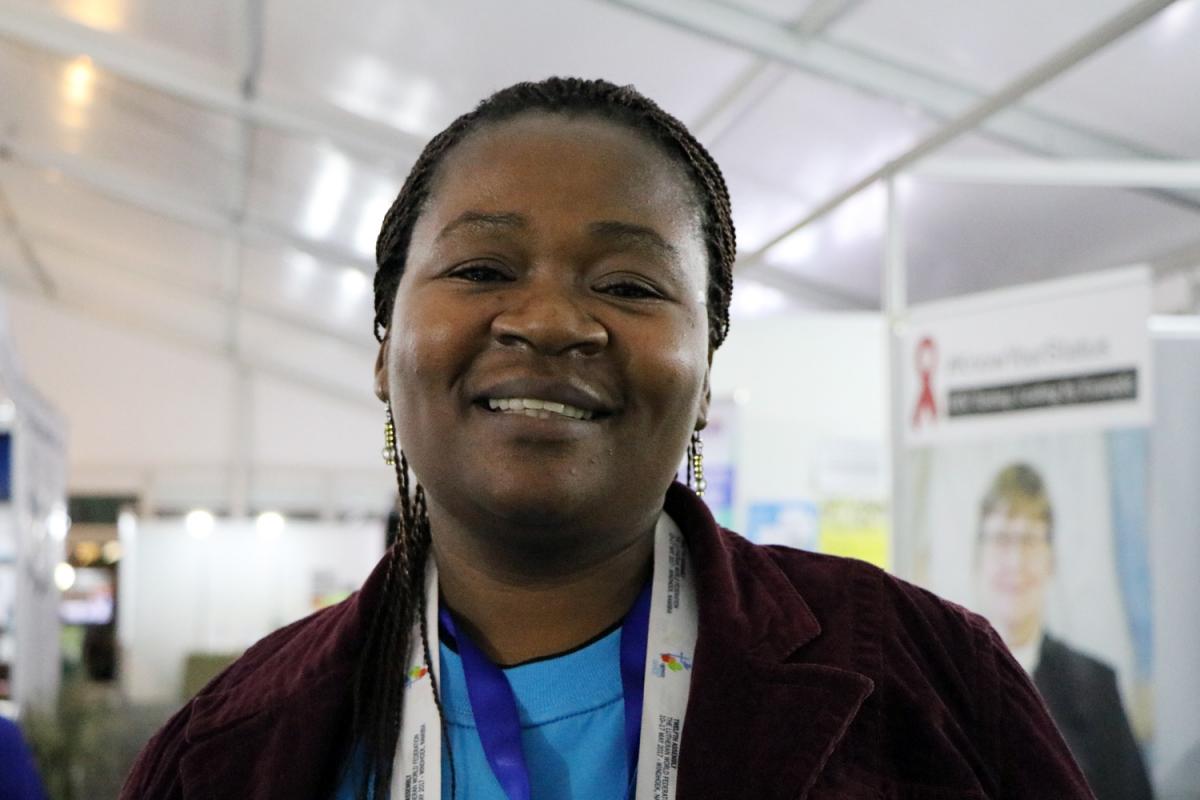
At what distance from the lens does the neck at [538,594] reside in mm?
1149

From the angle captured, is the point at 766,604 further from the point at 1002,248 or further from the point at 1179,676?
the point at 1002,248

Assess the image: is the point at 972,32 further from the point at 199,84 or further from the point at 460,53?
the point at 199,84

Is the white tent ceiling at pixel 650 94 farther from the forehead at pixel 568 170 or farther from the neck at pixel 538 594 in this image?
the neck at pixel 538 594

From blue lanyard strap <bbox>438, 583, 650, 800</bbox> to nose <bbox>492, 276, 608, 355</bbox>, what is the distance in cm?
→ 27

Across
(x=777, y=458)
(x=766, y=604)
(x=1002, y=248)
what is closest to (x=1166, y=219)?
(x=1002, y=248)

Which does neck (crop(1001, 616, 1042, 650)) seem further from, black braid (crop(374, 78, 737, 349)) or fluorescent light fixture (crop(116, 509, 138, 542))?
fluorescent light fixture (crop(116, 509, 138, 542))

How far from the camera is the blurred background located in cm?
256

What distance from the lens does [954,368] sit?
9.39ft

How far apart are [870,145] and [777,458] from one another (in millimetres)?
2215

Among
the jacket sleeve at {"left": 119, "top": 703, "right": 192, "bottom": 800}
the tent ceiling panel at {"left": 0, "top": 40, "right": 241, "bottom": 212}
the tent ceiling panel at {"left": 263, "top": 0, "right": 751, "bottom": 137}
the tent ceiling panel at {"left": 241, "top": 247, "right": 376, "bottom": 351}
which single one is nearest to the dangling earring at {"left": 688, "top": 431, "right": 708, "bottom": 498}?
the jacket sleeve at {"left": 119, "top": 703, "right": 192, "bottom": 800}

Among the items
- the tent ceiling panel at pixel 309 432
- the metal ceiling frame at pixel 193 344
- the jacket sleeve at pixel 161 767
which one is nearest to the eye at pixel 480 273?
the jacket sleeve at pixel 161 767

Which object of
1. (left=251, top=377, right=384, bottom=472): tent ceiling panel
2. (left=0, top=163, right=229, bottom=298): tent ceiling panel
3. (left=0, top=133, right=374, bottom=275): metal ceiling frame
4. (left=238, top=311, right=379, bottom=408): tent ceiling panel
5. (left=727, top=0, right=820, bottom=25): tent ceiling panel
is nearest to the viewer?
(left=727, top=0, right=820, bottom=25): tent ceiling panel

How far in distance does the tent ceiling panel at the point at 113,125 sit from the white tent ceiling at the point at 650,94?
27 mm

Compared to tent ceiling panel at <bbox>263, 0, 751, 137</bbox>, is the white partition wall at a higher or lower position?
lower
